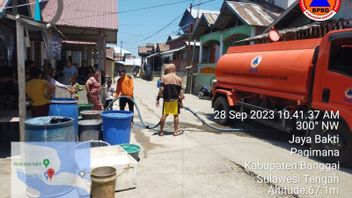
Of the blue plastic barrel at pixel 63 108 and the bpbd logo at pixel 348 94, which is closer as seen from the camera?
the bpbd logo at pixel 348 94

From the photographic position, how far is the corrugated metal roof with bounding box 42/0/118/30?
36.1ft

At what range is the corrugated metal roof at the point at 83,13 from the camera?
11.0 meters

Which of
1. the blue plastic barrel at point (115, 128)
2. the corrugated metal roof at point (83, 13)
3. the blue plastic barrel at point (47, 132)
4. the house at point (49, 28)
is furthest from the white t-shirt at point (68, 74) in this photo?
the blue plastic barrel at point (47, 132)

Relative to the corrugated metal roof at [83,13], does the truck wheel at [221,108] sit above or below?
below

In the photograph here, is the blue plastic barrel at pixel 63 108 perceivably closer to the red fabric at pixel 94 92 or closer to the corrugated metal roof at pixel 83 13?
the red fabric at pixel 94 92

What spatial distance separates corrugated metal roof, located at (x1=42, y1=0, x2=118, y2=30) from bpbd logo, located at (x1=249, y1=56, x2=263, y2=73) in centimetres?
460

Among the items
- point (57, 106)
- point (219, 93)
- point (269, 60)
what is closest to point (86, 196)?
point (57, 106)

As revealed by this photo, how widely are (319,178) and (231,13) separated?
16.0m

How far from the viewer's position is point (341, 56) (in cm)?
652

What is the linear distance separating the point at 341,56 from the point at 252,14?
41.3ft

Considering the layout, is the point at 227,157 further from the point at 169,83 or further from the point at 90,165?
the point at 90,165

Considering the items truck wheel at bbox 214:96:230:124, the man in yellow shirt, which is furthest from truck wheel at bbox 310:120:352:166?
the man in yellow shirt

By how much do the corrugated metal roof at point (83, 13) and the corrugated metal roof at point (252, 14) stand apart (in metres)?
7.26

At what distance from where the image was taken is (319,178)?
571 cm
